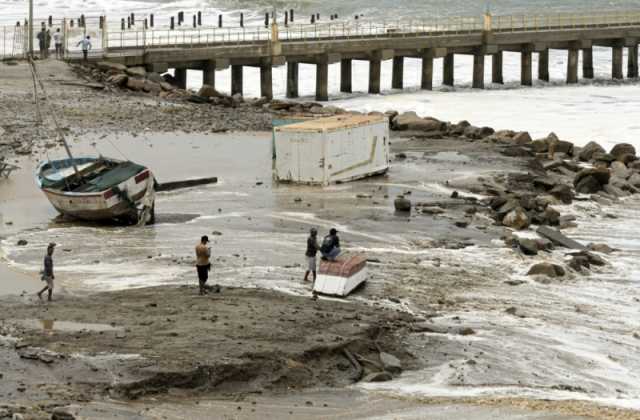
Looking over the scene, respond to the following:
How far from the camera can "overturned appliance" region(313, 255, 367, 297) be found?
2161cm

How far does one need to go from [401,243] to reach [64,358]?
33.7 ft

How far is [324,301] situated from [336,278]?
57cm

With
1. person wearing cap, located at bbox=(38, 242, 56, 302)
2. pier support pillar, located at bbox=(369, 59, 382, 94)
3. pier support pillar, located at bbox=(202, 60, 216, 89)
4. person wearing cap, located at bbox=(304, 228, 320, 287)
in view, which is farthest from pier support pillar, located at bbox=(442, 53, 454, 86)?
person wearing cap, located at bbox=(38, 242, 56, 302)

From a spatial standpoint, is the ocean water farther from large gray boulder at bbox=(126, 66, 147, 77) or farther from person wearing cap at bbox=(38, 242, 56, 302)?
large gray boulder at bbox=(126, 66, 147, 77)

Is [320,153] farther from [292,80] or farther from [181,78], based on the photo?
[292,80]

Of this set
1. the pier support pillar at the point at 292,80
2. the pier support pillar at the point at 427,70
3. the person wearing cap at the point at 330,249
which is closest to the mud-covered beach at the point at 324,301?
the person wearing cap at the point at 330,249

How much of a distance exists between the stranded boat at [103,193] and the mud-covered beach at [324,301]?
0.48 metres

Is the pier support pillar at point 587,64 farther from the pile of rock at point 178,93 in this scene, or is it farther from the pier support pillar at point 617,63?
the pile of rock at point 178,93

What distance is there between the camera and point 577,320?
2130 cm

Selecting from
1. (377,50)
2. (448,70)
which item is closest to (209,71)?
(377,50)

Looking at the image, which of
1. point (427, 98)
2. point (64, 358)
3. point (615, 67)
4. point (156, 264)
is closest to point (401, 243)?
point (156, 264)

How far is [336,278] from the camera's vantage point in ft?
71.2

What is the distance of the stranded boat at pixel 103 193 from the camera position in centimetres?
2708

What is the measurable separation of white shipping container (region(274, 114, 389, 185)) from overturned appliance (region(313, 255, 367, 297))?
34.7ft
